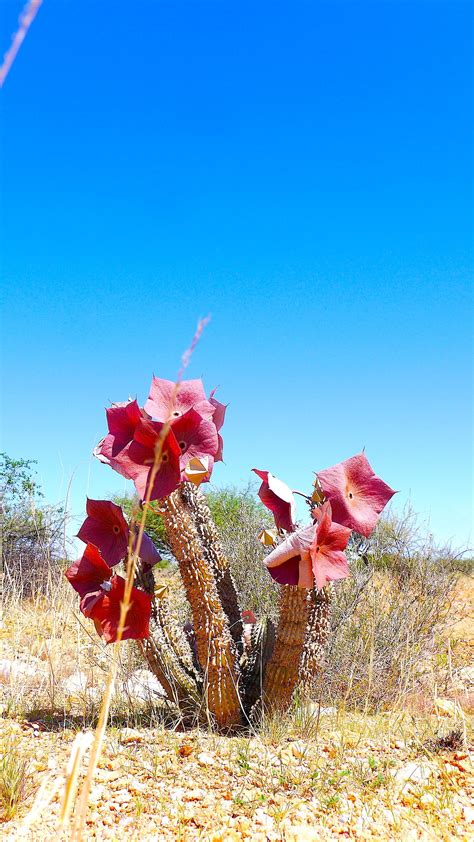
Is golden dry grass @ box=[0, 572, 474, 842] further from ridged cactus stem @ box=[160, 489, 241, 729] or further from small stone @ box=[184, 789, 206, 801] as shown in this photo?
ridged cactus stem @ box=[160, 489, 241, 729]

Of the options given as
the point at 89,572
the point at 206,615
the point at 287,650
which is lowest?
the point at 287,650

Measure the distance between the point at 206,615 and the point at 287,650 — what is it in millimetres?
383

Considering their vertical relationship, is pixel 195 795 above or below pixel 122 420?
below

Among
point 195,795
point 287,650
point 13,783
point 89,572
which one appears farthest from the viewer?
point 287,650

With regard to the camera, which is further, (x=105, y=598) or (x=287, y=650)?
(x=287, y=650)

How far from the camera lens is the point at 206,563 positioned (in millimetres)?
2846

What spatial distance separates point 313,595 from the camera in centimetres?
296

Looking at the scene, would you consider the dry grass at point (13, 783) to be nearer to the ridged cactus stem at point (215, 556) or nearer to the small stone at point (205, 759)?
the small stone at point (205, 759)

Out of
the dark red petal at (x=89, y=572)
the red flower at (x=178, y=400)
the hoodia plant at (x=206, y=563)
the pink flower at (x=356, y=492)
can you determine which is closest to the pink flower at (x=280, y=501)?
the hoodia plant at (x=206, y=563)

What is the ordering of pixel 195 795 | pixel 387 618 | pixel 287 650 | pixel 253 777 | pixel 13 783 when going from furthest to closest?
pixel 387 618 → pixel 287 650 → pixel 253 777 → pixel 195 795 → pixel 13 783

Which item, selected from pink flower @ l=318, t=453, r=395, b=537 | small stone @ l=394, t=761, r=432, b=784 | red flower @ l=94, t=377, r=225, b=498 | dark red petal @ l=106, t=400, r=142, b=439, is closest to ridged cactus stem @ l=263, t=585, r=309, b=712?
pink flower @ l=318, t=453, r=395, b=537

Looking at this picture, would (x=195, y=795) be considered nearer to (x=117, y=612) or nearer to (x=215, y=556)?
(x=117, y=612)

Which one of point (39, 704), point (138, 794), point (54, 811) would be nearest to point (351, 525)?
point (138, 794)

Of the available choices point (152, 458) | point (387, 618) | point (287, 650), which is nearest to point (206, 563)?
point (287, 650)
